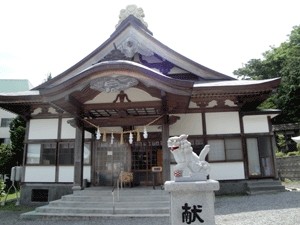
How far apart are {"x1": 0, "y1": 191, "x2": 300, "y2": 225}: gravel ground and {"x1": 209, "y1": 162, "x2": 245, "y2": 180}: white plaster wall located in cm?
174

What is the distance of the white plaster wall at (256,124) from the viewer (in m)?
11.9

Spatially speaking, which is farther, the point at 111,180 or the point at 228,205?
the point at 111,180

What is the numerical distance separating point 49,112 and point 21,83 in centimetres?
2761

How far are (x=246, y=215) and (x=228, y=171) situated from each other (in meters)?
4.27

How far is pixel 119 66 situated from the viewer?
9.30 m

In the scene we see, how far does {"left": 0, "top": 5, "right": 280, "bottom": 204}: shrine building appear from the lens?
10.2 m

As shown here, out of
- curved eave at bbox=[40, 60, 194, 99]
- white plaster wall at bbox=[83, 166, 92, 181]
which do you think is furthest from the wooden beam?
white plaster wall at bbox=[83, 166, 92, 181]

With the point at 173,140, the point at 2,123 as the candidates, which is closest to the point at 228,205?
the point at 173,140

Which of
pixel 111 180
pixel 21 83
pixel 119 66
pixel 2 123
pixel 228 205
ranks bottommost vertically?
pixel 228 205

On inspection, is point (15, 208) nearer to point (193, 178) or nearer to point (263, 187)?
point (193, 178)

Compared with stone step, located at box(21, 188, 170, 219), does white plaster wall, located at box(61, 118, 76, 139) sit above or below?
→ above

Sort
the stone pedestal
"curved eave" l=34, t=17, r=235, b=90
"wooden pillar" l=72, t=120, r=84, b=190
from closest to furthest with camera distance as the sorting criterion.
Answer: the stone pedestal, "wooden pillar" l=72, t=120, r=84, b=190, "curved eave" l=34, t=17, r=235, b=90

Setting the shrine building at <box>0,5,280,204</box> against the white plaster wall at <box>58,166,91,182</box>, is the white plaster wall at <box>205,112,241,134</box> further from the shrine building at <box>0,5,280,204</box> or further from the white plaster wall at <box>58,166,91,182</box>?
the white plaster wall at <box>58,166,91,182</box>

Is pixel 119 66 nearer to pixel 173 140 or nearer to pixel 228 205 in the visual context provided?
pixel 173 140
